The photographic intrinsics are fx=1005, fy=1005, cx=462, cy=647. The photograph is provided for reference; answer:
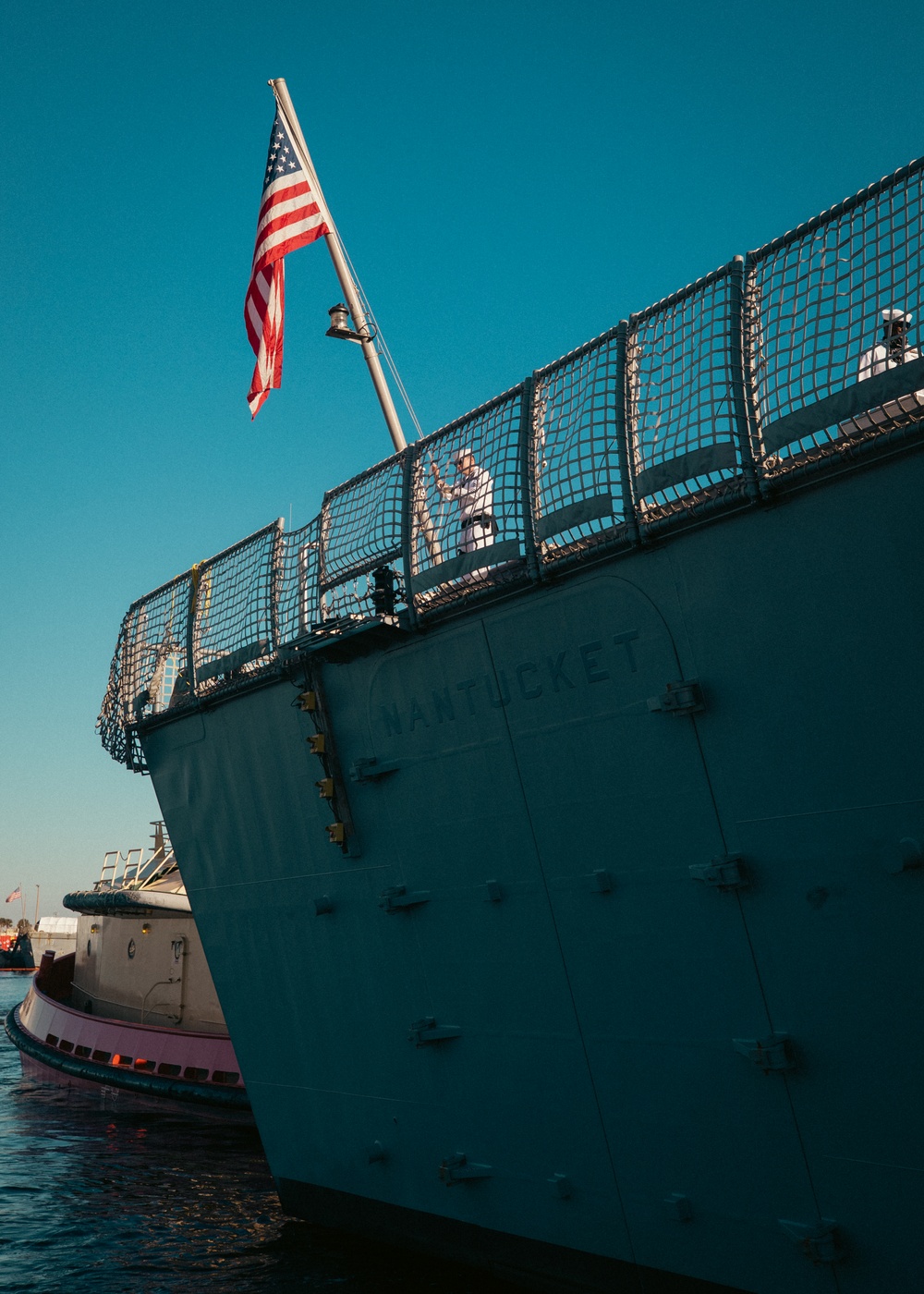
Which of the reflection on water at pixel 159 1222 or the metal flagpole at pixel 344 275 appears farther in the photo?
the metal flagpole at pixel 344 275

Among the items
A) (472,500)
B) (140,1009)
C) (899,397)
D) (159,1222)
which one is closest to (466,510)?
(472,500)

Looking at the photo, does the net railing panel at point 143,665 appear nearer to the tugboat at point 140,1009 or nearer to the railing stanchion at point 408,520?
the railing stanchion at point 408,520

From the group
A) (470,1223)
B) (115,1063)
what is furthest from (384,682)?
(115,1063)

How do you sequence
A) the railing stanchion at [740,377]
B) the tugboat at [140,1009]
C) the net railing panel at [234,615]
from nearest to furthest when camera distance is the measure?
1. the railing stanchion at [740,377]
2. the net railing panel at [234,615]
3. the tugboat at [140,1009]

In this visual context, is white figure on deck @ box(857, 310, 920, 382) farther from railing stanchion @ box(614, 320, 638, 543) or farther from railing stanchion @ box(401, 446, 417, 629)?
railing stanchion @ box(401, 446, 417, 629)

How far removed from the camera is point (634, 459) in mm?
5562

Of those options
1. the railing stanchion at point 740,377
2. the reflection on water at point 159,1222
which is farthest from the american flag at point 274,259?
the reflection on water at point 159,1222

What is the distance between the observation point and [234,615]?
8.55m

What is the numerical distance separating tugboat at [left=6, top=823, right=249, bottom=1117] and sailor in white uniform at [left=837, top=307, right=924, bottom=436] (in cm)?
1456

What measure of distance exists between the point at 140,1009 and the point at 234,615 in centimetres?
1473

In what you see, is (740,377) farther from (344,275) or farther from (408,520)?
(344,275)

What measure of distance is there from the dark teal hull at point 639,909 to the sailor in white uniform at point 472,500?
48cm

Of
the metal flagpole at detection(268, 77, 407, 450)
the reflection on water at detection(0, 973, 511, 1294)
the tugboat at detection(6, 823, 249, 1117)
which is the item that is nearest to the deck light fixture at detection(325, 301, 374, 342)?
the metal flagpole at detection(268, 77, 407, 450)

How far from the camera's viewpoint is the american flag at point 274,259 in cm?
895
